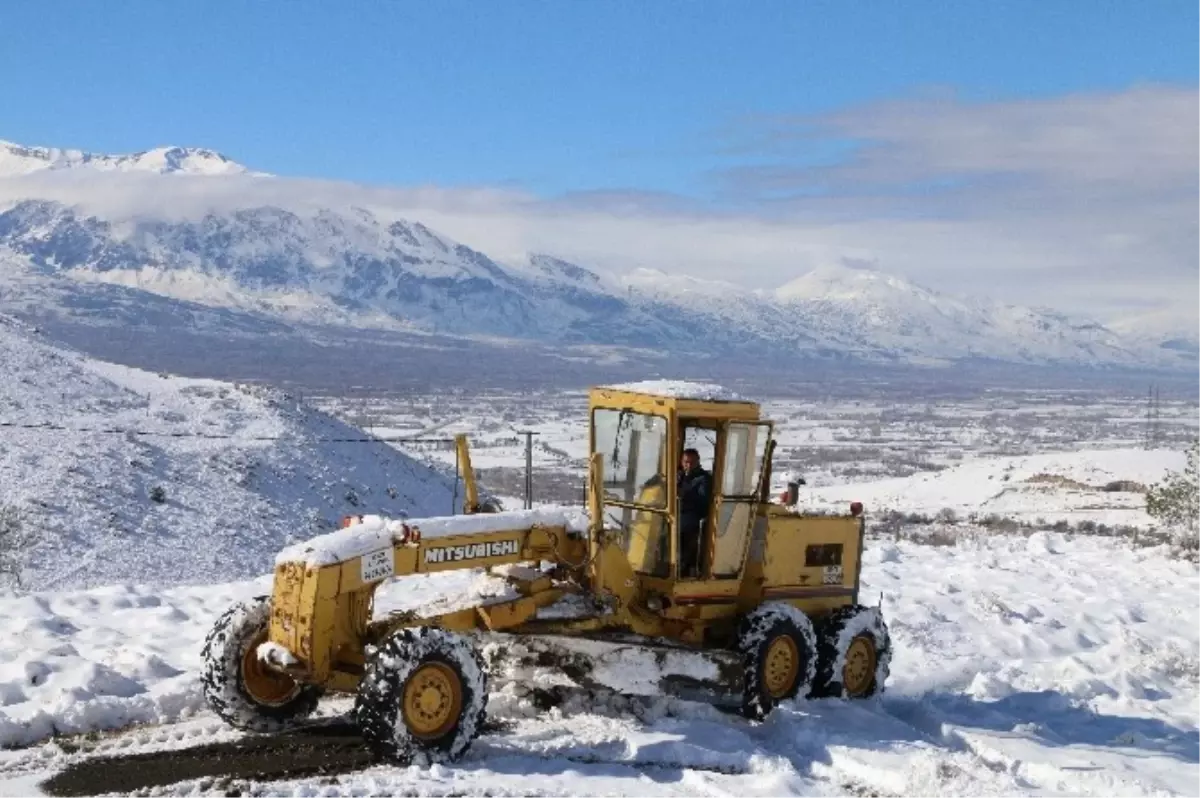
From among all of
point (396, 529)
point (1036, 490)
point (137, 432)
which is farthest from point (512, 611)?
point (1036, 490)

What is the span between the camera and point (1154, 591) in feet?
68.2

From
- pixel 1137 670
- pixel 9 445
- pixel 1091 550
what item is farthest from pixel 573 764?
pixel 9 445

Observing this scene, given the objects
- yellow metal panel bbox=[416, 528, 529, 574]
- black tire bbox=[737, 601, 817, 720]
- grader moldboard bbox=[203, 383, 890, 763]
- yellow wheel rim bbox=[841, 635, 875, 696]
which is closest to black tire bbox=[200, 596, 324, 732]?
grader moldboard bbox=[203, 383, 890, 763]

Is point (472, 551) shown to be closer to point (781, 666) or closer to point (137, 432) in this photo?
point (781, 666)

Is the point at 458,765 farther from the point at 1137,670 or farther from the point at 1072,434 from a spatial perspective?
the point at 1072,434

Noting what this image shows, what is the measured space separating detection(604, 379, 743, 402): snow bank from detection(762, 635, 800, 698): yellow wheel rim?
84.6 inches

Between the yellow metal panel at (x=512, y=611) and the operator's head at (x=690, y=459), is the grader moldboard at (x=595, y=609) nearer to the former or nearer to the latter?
the yellow metal panel at (x=512, y=611)

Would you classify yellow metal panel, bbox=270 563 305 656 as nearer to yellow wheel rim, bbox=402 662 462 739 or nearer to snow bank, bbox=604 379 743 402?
yellow wheel rim, bbox=402 662 462 739

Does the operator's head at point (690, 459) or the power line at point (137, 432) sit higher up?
the operator's head at point (690, 459)

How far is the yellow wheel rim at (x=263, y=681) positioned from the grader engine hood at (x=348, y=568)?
546mm

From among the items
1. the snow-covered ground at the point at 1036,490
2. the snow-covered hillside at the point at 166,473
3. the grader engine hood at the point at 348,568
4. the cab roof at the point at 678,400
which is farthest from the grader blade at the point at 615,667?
the snow-covered ground at the point at 1036,490

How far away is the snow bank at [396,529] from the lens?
9.55m

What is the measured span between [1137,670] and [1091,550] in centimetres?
1112

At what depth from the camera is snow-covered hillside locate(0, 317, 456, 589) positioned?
29109mm
